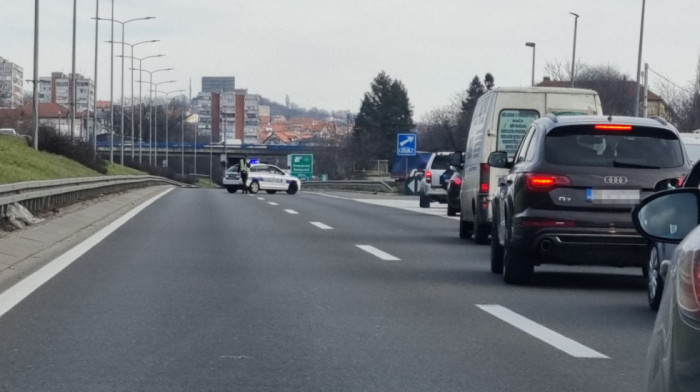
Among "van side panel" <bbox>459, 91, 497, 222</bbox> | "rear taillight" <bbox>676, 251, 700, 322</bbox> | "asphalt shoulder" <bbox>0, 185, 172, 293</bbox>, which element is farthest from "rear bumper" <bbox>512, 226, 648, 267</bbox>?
"rear taillight" <bbox>676, 251, 700, 322</bbox>

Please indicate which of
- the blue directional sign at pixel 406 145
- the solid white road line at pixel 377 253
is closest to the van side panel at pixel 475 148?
the solid white road line at pixel 377 253

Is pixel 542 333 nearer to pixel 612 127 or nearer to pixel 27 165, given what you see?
pixel 612 127

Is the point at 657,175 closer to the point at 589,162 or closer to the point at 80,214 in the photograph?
the point at 589,162

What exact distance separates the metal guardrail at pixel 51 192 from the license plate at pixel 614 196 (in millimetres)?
8654

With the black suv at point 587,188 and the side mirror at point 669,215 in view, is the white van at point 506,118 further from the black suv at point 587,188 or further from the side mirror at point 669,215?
the side mirror at point 669,215

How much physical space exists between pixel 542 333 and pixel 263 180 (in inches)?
1932

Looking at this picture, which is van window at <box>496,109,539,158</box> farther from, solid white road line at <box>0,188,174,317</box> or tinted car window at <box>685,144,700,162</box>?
solid white road line at <box>0,188,174,317</box>

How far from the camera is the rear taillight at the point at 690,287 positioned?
2971 mm

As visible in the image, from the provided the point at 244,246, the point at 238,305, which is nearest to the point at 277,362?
the point at 238,305

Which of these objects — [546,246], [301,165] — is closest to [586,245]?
[546,246]

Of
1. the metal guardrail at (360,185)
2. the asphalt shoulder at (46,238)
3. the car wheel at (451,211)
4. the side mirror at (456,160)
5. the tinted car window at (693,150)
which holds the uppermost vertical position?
the tinted car window at (693,150)

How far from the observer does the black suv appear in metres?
12.0

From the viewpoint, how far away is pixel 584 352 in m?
8.09

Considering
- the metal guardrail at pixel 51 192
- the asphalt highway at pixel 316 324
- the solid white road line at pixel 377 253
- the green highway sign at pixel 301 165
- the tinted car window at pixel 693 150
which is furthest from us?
the green highway sign at pixel 301 165
